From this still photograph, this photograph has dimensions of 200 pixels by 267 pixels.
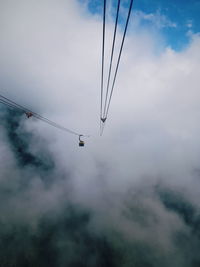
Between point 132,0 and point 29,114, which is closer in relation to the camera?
point 132,0

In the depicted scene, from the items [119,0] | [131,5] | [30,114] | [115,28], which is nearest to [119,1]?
[119,0]

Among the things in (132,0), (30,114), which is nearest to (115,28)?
(132,0)

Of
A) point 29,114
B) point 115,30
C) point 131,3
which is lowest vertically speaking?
point 29,114

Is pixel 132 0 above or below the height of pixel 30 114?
above

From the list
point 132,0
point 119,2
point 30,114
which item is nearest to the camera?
point 132,0

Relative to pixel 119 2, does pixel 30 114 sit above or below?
below

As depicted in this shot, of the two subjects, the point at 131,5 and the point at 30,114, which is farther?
the point at 30,114

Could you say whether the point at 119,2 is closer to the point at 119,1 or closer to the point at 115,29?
the point at 119,1

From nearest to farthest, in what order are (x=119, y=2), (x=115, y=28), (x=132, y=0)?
(x=132, y=0) → (x=119, y=2) → (x=115, y=28)

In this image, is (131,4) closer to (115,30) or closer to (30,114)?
(115,30)
